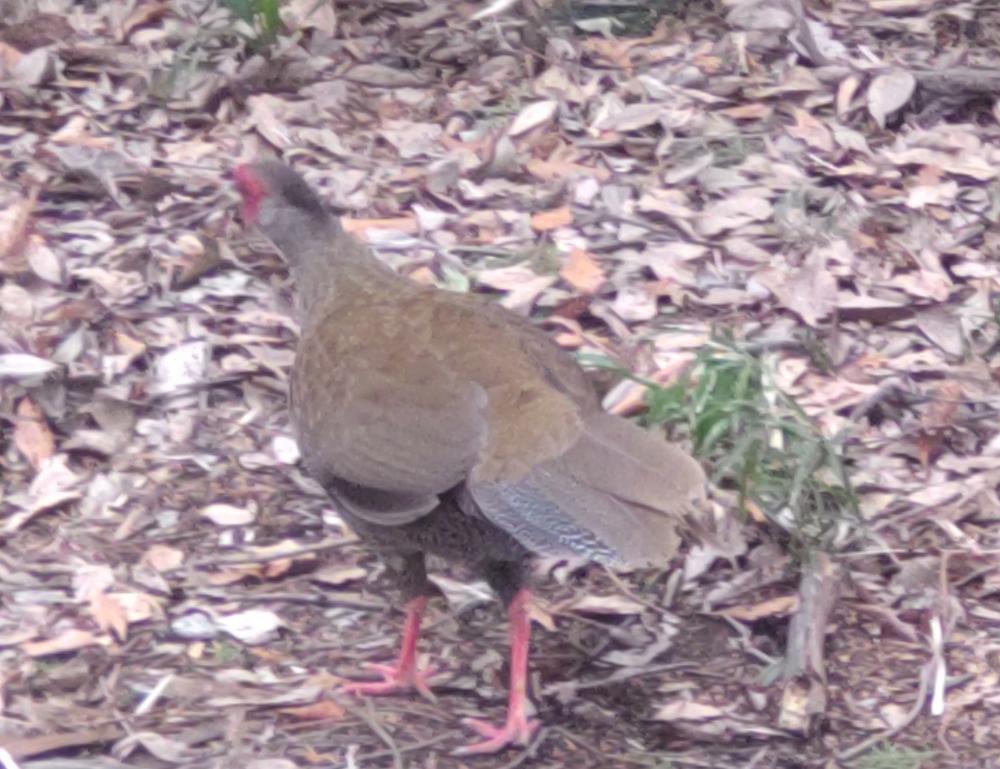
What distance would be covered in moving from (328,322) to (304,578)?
2.43ft

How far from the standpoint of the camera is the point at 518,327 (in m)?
4.48

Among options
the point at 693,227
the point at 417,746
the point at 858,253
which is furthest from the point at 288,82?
the point at 417,746

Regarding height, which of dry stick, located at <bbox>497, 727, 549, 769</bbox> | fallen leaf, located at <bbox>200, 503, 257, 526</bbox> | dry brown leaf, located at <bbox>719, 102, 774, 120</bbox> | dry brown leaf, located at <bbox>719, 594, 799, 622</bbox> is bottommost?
dry stick, located at <bbox>497, 727, 549, 769</bbox>

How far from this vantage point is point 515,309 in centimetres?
566

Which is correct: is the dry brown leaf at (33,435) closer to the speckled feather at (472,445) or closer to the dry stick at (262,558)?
the dry stick at (262,558)

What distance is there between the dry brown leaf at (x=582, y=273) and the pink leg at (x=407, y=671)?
5.26 feet

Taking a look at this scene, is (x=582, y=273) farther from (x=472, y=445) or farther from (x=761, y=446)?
(x=472, y=445)

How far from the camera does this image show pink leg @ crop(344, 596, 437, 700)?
14.5 ft

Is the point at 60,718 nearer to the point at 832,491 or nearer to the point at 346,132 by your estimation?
the point at 832,491

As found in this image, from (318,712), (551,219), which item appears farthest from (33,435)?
(551,219)

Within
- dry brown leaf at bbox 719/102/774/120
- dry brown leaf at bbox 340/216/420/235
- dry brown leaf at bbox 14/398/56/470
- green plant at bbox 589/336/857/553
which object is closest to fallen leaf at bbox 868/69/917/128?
dry brown leaf at bbox 719/102/774/120

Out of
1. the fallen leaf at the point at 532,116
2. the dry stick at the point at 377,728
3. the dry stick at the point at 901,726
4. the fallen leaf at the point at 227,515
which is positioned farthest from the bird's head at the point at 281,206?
the dry stick at the point at 901,726

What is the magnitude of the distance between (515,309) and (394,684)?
1.62m

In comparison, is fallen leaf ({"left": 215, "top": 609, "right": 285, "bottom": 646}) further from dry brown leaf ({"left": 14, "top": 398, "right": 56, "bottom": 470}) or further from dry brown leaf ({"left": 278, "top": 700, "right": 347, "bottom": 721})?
dry brown leaf ({"left": 14, "top": 398, "right": 56, "bottom": 470})
